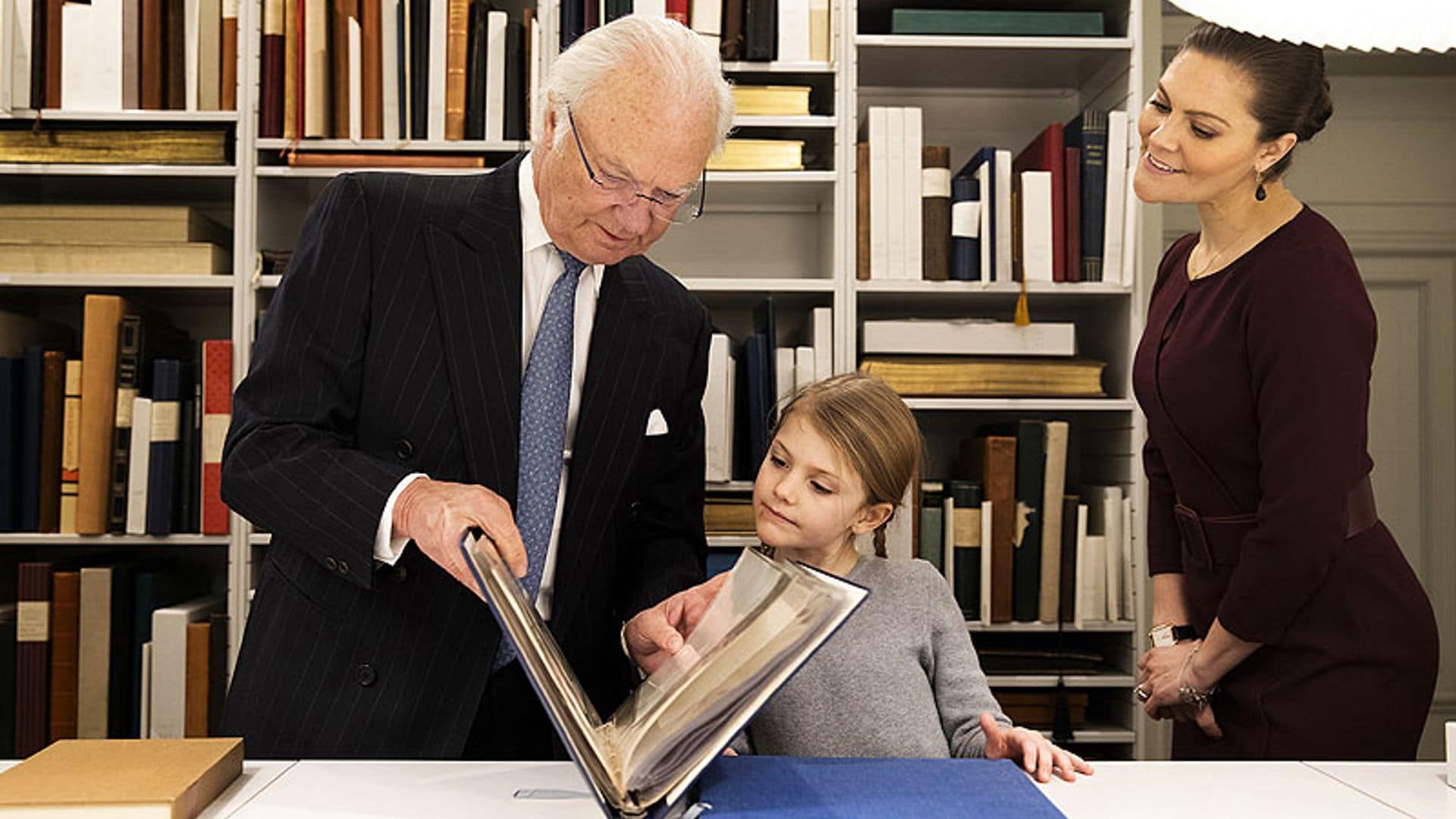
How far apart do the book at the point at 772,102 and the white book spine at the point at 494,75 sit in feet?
1.54

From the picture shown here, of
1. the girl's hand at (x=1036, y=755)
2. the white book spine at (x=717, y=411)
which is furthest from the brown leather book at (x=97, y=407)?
the girl's hand at (x=1036, y=755)

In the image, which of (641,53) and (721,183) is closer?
(641,53)

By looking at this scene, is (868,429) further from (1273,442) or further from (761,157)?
(761,157)

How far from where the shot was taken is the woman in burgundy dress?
1.67 m

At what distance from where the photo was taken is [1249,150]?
5.68ft

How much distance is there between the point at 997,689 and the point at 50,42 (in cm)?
231

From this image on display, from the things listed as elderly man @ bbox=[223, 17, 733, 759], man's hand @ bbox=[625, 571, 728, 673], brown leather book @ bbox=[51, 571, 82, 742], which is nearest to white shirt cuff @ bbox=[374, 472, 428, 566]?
elderly man @ bbox=[223, 17, 733, 759]

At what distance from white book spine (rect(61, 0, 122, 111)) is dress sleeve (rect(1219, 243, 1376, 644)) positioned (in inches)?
84.7

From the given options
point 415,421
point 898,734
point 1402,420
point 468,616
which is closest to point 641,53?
point 415,421

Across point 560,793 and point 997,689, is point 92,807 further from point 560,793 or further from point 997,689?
point 997,689

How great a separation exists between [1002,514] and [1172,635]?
75 cm

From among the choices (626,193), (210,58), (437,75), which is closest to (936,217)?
(437,75)

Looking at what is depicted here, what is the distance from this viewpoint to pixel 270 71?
2.57 metres

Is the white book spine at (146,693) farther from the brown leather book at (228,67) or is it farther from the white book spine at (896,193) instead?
→ the white book spine at (896,193)
